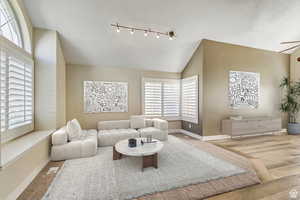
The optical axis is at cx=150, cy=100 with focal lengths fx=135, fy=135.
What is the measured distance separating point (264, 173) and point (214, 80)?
2.76 m

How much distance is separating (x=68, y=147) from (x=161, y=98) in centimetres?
331

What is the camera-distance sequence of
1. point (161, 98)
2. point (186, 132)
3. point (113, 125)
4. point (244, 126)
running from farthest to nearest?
point (161, 98) < point (186, 132) < point (244, 126) < point (113, 125)

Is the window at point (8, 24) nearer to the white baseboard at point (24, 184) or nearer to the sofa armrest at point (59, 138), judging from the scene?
the sofa armrest at point (59, 138)

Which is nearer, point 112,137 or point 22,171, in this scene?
point 22,171

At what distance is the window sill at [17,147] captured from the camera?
5.41 feet

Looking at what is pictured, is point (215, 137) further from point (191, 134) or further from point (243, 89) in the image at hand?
point (243, 89)

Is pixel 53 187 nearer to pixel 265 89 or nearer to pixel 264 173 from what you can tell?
pixel 264 173

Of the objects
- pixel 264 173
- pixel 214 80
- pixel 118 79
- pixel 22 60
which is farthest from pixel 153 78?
pixel 264 173

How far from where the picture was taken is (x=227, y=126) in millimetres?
4227

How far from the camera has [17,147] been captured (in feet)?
6.63

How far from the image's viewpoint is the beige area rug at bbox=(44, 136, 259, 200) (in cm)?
180

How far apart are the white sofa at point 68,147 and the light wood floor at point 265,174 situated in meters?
0.17

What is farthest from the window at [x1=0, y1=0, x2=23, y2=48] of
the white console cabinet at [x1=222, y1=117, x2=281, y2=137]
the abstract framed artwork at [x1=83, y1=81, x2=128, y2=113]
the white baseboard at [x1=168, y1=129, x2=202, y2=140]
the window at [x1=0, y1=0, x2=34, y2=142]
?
the white console cabinet at [x1=222, y1=117, x2=281, y2=137]

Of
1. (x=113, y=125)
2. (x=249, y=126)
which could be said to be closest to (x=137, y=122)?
(x=113, y=125)
